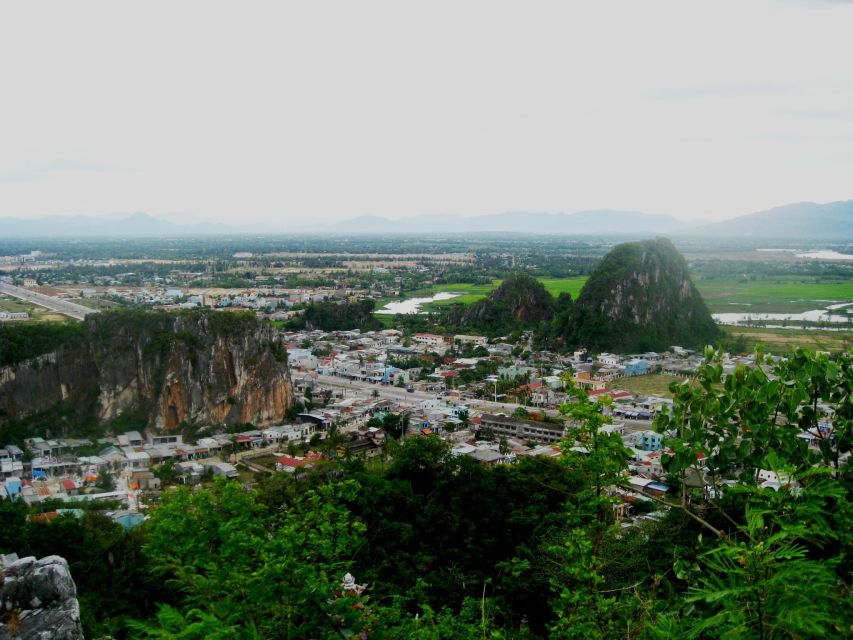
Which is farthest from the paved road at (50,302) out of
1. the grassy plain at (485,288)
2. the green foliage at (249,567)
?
the green foliage at (249,567)

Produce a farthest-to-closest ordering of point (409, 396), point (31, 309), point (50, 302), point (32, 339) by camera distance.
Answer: point (50, 302) → point (31, 309) → point (409, 396) → point (32, 339)

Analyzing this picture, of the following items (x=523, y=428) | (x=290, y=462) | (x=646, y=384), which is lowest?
(x=646, y=384)

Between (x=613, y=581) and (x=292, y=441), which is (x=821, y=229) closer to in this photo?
(x=292, y=441)

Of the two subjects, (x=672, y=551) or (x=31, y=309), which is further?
(x=31, y=309)

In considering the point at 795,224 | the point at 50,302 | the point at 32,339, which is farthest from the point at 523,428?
the point at 795,224

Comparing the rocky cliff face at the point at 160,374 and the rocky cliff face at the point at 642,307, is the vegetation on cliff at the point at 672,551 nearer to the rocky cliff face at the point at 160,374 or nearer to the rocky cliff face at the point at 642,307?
the rocky cliff face at the point at 160,374

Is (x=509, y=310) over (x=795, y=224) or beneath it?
beneath

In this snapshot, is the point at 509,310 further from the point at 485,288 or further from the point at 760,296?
the point at 760,296
